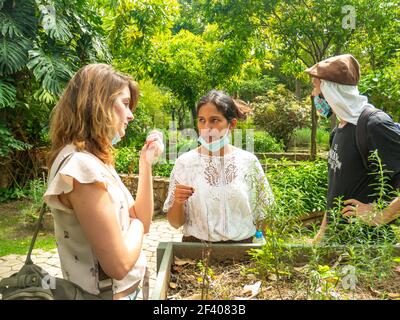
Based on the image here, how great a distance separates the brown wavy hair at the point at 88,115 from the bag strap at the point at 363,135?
1.24 metres

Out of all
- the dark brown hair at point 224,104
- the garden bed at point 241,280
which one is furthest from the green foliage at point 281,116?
the garden bed at point 241,280

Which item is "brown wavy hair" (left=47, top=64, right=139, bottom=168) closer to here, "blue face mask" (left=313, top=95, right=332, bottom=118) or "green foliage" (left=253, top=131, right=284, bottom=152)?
"blue face mask" (left=313, top=95, right=332, bottom=118)

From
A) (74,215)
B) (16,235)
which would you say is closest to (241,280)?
(74,215)

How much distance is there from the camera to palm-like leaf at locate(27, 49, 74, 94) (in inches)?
194

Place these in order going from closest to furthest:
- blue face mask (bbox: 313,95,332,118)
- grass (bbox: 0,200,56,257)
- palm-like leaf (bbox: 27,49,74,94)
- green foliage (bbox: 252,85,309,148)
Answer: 1. blue face mask (bbox: 313,95,332,118)
2. grass (bbox: 0,200,56,257)
3. palm-like leaf (bbox: 27,49,74,94)
4. green foliage (bbox: 252,85,309,148)

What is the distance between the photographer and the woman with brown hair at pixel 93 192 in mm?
1144

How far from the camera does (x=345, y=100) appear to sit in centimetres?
207

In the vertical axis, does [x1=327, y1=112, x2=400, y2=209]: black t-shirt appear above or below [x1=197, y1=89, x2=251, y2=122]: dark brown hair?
below

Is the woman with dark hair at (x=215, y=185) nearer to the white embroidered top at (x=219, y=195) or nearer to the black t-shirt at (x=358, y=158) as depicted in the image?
the white embroidered top at (x=219, y=195)

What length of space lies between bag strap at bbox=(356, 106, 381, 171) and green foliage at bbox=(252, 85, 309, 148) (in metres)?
9.77

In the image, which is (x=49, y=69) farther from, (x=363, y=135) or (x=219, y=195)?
(x=363, y=135)

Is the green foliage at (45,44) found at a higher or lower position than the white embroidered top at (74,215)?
higher

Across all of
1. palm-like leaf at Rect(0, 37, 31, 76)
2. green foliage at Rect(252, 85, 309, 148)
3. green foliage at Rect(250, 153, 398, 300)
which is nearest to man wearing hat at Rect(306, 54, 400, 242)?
green foliage at Rect(250, 153, 398, 300)

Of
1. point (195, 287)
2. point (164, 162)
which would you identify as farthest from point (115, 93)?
point (164, 162)
